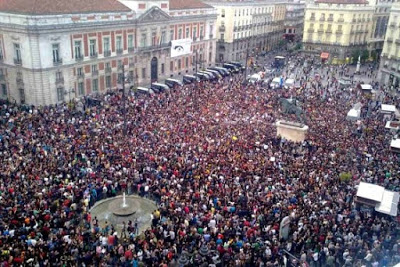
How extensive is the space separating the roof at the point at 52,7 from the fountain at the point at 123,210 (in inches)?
901

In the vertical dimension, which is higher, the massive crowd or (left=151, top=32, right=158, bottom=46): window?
(left=151, top=32, right=158, bottom=46): window

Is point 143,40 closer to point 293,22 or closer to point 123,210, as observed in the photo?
point 123,210

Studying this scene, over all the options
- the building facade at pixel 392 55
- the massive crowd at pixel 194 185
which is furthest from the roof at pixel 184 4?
the building facade at pixel 392 55

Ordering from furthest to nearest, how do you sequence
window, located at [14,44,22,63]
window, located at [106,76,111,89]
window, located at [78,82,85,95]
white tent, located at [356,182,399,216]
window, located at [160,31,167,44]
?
window, located at [160,31,167,44] < window, located at [106,76,111,89] < window, located at [78,82,85,95] < window, located at [14,44,22,63] < white tent, located at [356,182,399,216]

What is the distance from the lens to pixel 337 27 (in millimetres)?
70750

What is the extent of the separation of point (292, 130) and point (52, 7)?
83.5 feet

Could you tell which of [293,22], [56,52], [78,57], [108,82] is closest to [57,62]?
[56,52]

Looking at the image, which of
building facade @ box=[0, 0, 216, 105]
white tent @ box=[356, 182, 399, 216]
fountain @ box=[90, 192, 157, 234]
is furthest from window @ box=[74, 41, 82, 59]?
white tent @ box=[356, 182, 399, 216]

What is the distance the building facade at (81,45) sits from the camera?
122 ft

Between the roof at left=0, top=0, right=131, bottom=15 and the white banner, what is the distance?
37.0ft

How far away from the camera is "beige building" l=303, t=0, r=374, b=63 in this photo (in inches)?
2753

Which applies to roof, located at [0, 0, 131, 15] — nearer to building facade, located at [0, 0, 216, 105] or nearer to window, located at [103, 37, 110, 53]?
building facade, located at [0, 0, 216, 105]

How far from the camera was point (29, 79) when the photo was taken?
3791cm

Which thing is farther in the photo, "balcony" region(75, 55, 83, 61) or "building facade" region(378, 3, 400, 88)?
"building facade" region(378, 3, 400, 88)
